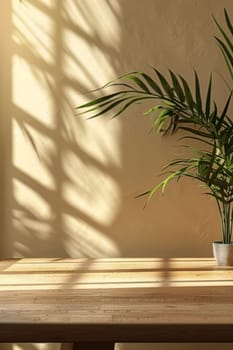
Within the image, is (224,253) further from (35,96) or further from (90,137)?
(35,96)

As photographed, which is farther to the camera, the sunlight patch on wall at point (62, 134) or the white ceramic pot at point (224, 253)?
the sunlight patch on wall at point (62, 134)

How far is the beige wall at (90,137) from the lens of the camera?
2131 mm

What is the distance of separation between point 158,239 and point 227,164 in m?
0.54

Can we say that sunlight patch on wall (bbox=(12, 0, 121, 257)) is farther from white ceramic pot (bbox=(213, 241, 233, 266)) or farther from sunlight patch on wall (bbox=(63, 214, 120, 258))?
white ceramic pot (bbox=(213, 241, 233, 266))

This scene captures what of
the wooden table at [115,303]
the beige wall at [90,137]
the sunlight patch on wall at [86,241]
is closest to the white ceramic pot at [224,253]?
the wooden table at [115,303]

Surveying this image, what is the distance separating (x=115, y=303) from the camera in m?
1.24

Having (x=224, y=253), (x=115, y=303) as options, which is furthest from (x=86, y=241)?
(x=115, y=303)

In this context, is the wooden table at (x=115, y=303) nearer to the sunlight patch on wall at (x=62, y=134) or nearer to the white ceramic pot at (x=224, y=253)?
the white ceramic pot at (x=224, y=253)

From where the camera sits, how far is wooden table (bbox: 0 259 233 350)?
3.46ft

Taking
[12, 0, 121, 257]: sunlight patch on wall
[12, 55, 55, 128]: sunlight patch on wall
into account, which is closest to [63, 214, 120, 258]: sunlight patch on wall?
[12, 0, 121, 257]: sunlight patch on wall

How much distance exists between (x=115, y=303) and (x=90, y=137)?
3.45ft

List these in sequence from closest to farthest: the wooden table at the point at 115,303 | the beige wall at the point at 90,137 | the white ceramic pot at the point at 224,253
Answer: the wooden table at the point at 115,303 < the white ceramic pot at the point at 224,253 < the beige wall at the point at 90,137

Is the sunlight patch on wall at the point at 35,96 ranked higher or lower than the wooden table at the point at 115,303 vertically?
higher

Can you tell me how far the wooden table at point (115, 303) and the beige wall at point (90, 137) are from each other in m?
0.29
